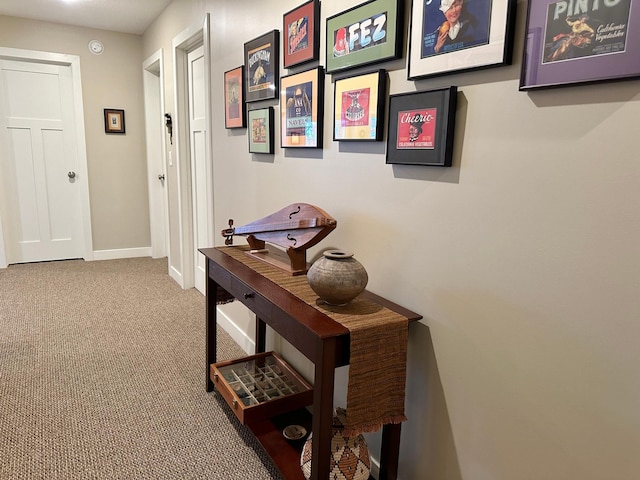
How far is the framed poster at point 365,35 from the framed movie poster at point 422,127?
0.17 metres

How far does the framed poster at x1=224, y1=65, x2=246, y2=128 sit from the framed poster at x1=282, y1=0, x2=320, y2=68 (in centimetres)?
52

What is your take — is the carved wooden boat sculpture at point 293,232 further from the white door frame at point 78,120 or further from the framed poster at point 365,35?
the white door frame at point 78,120

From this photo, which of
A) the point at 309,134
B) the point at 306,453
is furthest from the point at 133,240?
the point at 306,453

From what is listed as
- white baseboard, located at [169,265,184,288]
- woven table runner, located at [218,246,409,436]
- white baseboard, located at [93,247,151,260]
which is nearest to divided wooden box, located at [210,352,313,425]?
woven table runner, located at [218,246,409,436]

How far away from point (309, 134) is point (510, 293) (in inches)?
41.1

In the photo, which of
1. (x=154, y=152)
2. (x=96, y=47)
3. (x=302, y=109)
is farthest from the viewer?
(x=154, y=152)

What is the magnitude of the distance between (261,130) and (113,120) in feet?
9.97

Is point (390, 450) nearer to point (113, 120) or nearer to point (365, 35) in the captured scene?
point (365, 35)

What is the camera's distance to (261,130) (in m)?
2.21

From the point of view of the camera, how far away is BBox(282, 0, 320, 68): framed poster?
5.60ft

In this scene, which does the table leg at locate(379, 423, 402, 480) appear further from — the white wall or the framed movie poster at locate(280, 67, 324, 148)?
the framed movie poster at locate(280, 67, 324, 148)

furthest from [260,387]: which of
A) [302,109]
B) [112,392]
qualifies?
[302,109]

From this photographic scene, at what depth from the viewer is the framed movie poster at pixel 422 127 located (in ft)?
3.92

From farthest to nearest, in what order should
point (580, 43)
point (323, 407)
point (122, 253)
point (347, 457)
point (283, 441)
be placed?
point (122, 253) → point (283, 441) → point (347, 457) → point (323, 407) → point (580, 43)
